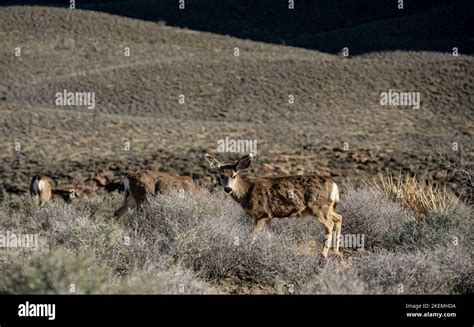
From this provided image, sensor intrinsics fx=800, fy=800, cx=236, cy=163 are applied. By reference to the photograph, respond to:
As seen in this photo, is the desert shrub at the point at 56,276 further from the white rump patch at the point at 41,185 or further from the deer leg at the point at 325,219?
the white rump patch at the point at 41,185

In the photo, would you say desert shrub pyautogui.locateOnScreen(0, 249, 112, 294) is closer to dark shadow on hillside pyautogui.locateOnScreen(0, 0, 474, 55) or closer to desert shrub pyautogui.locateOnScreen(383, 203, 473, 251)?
desert shrub pyautogui.locateOnScreen(383, 203, 473, 251)

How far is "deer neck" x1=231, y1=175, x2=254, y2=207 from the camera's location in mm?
11680

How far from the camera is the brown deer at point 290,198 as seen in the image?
1134 cm

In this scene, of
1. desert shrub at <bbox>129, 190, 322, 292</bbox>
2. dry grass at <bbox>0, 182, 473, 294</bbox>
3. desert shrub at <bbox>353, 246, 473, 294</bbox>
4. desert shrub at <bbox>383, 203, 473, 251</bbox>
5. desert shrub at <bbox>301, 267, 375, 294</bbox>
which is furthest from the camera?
desert shrub at <bbox>383, 203, 473, 251</bbox>

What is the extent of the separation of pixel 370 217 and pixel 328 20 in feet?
262

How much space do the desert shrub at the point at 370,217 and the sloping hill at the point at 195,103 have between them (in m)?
11.0

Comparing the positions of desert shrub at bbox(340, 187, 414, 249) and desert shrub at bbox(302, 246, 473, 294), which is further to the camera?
desert shrub at bbox(340, 187, 414, 249)

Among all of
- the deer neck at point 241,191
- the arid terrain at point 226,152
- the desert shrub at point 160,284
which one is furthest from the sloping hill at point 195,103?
the desert shrub at point 160,284

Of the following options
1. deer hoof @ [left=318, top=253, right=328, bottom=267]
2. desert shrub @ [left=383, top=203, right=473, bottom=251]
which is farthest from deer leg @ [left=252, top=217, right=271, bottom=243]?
desert shrub @ [left=383, top=203, right=473, bottom=251]

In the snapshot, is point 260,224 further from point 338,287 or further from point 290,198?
point 338,287

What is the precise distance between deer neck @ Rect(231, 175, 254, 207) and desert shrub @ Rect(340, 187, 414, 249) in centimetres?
200

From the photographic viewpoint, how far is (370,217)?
504 inches
